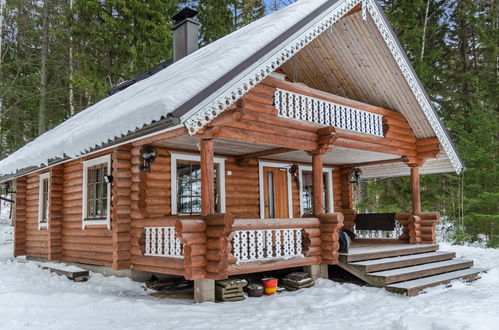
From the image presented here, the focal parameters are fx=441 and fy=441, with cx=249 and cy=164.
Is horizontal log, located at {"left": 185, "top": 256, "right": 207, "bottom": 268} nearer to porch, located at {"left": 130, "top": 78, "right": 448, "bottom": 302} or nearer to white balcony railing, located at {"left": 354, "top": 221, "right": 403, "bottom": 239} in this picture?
porch, located at {"left": 130, "top": 78, "right": 448, "bottom": 302}

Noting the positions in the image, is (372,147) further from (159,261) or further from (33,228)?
(33,228)

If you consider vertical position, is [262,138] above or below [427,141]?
below

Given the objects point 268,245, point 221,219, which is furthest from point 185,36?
point 221,219

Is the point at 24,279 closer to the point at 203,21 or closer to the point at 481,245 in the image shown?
the point at 481,245

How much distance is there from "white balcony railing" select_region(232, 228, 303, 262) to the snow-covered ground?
723mm

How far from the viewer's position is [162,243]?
27.4ft

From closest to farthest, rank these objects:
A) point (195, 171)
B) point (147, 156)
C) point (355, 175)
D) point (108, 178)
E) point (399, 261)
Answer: point (147, 156) < point (108, 178) < point (399, 261) < point (195, 171) < point (355, 175)

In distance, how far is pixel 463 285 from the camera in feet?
27.8

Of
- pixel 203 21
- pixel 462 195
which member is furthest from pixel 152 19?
pixel 462 195

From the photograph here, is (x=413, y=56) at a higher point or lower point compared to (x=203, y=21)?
lower

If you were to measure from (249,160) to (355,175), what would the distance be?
14.1ft

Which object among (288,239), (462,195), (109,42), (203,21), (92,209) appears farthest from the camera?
(203,21)

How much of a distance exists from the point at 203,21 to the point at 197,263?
694 inches

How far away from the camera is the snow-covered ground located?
17.9 feet
